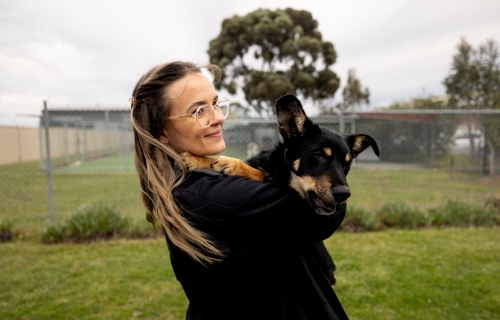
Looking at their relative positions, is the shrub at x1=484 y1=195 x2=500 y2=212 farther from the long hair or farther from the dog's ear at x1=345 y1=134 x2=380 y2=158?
the long hair

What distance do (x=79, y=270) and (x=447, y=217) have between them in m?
6.63

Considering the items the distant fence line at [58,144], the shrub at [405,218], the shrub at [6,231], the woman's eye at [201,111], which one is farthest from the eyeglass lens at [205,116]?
the distant fence line at [58,144]

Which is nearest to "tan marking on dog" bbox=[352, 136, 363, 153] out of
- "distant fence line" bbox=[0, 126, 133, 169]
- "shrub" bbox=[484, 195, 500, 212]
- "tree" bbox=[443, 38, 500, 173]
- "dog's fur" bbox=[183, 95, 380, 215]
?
"dog's fur" bbox=[183, 95, 380, 215]

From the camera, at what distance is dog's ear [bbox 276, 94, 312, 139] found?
1551 mm

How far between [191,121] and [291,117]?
19.3 inches

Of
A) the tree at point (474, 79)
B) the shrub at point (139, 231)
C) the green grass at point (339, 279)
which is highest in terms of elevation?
the tree at point (474, 79)

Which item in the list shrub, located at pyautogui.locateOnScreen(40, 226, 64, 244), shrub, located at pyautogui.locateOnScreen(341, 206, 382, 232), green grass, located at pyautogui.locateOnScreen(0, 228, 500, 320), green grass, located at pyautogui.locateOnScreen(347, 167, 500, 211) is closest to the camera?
green grass, located at pyautogui.locateOnScreen(0, 228, 500, 320)

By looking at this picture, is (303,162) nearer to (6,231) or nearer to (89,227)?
(89,227)

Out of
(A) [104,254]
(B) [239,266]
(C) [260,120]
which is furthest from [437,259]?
(A) [104,254]

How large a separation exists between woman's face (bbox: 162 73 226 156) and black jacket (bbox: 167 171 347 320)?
0.78 ft

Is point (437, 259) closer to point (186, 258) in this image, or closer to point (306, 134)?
point (306, 134)

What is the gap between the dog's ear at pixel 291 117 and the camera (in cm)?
155

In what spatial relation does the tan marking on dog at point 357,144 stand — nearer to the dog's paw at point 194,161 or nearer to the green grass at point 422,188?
the dog's paw at point 194,161

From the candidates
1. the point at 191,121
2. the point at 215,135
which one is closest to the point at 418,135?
the point at 215,135
